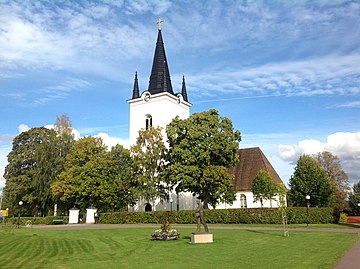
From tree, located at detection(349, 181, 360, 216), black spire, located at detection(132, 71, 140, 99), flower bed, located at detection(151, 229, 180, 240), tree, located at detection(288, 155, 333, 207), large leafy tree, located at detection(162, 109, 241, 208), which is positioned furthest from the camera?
black spire, located at detection(132, 71, 140, 99)

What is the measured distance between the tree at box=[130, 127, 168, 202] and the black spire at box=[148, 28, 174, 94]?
11.5 m

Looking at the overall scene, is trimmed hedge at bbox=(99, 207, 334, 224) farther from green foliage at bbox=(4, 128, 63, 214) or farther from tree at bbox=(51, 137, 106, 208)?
green foliage at bbox=(4, 128, 63, 214)

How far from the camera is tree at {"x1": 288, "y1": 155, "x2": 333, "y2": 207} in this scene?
44.8 metres

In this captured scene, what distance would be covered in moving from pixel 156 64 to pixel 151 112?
825 cm

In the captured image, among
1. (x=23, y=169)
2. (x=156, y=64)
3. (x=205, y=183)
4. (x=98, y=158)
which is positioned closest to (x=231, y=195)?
(x=205, y=183)

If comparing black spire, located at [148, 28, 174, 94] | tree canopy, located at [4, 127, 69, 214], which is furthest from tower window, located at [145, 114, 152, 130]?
tree canopy, located at [4, 127, 69, 214]

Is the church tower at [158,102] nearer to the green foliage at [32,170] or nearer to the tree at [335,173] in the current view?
the green foliage at [32,170]

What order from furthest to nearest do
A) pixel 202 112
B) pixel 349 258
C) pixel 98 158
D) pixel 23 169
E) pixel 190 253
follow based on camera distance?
pixel 23 169 → pixel 98 158 → pixel 202 112 → pixel 190 253 → pixel 349 258

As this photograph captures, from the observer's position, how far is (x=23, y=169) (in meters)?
52.4

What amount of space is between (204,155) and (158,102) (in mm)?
20363

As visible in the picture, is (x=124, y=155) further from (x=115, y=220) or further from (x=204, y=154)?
(x=204, y=154)

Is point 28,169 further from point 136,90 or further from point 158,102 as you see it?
point 158,102

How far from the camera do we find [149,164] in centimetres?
4512

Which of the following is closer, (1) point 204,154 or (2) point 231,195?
(1) point 204,154
